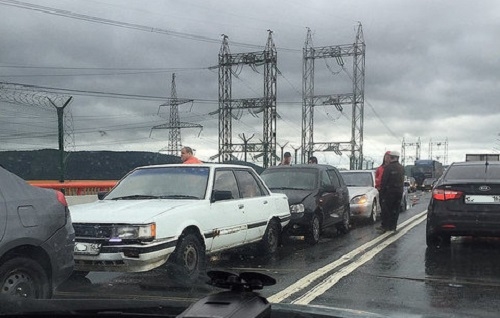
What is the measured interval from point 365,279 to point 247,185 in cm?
252

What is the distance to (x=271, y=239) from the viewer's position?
876cm

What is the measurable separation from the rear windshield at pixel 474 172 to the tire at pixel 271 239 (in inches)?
120

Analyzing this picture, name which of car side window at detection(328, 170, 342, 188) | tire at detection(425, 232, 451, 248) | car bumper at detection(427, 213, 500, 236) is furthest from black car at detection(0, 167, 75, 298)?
car side window at detection(328, 170, 342, 188)

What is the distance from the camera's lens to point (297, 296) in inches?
223

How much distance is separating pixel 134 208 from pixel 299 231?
4317mm

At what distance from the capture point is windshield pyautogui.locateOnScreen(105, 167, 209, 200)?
285 inches

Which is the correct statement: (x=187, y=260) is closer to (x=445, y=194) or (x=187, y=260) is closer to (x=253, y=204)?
(x=253, y=204)

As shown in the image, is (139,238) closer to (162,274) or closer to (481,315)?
(162,274)

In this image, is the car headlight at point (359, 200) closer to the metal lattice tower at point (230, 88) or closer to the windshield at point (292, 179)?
the windshield at point (292, 179)

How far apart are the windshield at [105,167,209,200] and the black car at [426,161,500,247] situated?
392 centimetres

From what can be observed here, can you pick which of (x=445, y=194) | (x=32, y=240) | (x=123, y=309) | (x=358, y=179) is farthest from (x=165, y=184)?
(x=358, y=179)

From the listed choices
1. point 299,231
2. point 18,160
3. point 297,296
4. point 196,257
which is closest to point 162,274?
point 196,257

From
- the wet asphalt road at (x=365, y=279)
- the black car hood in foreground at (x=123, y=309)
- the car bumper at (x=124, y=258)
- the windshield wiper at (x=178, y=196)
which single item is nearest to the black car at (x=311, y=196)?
the wet asphalt road at (x=365, y=279)

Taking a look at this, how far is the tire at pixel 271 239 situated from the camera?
846 centimetres
